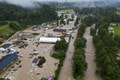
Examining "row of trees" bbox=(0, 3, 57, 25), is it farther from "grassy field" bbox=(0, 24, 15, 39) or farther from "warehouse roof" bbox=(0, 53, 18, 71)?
"warehouse roof" bbox=(0, 53, 18, 71)

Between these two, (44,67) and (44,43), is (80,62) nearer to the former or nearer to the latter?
(44,67)

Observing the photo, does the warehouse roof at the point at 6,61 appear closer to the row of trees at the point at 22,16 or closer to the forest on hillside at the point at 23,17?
the forest on hillside at the point at 23,17

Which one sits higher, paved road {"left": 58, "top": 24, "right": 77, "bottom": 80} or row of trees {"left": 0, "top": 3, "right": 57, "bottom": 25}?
row of trees {"left": 0, "top": 3, "right": 57, "bottom": 25}

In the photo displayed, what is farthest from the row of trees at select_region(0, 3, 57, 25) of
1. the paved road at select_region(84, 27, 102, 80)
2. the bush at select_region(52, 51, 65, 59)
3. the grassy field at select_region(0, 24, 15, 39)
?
the bush at select_region(52, 51, 65, 59)

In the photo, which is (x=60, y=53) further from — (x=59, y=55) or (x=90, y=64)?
(x=90, y=64)

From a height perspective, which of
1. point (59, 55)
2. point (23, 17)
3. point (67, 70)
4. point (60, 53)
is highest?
point (23, 17)

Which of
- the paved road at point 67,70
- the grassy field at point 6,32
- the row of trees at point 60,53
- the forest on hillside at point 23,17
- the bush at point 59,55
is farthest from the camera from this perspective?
the forest on hillside at point 23,17

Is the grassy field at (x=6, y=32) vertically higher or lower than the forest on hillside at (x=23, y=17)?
lower

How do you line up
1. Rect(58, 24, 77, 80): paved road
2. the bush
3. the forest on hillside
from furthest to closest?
the forest on hillside
the bush
Rect(58, 24, 77, 80): paved road

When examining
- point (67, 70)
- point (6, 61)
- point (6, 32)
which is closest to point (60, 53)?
point (67, 70)

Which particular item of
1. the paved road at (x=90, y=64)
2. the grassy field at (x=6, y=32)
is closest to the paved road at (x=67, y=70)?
the paved road at (x=90, y=64)

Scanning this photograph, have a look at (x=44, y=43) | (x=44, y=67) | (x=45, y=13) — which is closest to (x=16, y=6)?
(x=45, y=13)

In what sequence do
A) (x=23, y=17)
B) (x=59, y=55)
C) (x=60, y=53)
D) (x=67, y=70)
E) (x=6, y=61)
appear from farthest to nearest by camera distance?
(x=23, y=17) < (x=60, y=53) < (x=59, y=55) < (x=6, y=61) < (x=67, y=70)
